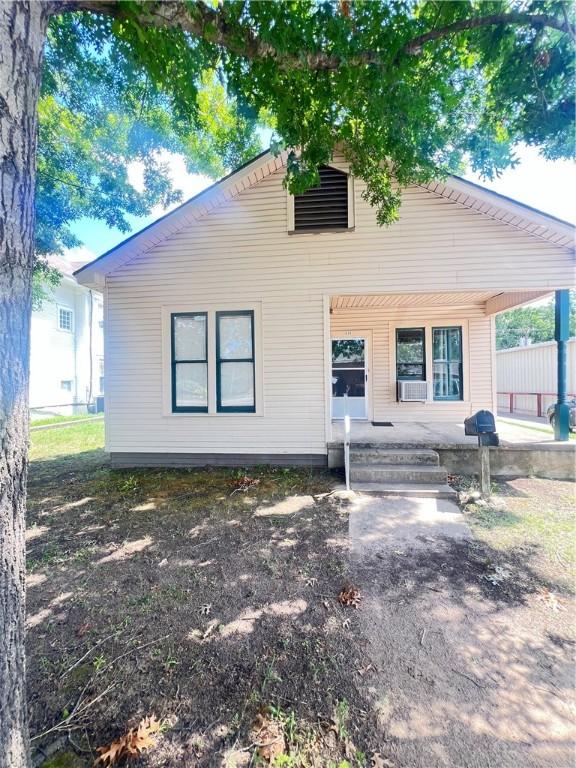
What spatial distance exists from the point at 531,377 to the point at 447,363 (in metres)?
8.61

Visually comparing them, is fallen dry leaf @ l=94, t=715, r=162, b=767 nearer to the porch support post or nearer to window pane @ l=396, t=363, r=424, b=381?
the porch support post

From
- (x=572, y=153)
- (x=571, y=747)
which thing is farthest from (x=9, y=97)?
(x=572, y=153)

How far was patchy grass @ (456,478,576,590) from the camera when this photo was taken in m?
3.07

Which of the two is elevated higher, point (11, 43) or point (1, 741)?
point (11, 43)

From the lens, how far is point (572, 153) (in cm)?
372

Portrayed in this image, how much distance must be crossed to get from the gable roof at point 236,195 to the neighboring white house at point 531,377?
8025mm

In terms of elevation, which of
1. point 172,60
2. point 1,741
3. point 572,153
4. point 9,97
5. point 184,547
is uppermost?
point 172,60

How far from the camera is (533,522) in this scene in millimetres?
3893

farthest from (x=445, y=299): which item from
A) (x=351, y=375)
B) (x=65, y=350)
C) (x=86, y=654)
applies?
(x=65, y=350)

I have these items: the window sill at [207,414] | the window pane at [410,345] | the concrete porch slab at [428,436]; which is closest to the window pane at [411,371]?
the window pane at [410,345]

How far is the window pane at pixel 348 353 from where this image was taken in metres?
8.62

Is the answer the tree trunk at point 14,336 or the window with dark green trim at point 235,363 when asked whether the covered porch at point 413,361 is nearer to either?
the window with dark green trim at point 235,363

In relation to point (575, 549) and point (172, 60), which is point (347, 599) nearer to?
point (575, 549)

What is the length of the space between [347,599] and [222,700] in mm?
1117
